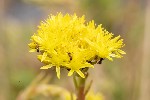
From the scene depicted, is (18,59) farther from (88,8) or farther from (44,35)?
(44,35)

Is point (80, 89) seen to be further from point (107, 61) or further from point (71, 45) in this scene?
point (107, 61)

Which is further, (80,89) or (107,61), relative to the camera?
(107,61)

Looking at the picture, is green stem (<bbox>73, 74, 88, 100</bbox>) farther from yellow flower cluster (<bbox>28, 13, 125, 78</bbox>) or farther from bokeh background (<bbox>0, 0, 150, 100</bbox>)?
bokeh background (<bbox>0, 0, 150, 100</bbox>)

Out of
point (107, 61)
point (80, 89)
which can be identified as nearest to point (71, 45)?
point (80, 89)

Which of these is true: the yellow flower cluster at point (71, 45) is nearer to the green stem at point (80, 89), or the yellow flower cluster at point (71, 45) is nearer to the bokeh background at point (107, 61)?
the green stem at point (80, 89)

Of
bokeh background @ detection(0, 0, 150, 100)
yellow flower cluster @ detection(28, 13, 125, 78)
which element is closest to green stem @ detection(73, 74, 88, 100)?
yellow flower cluster @ detection(28, 13, 125, 78)

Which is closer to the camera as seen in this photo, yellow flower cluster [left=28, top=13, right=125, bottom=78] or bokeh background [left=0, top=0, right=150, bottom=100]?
yellow flower cluster [left=28, top=13, right=125, bottom=78]

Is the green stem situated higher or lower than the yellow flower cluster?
lower
